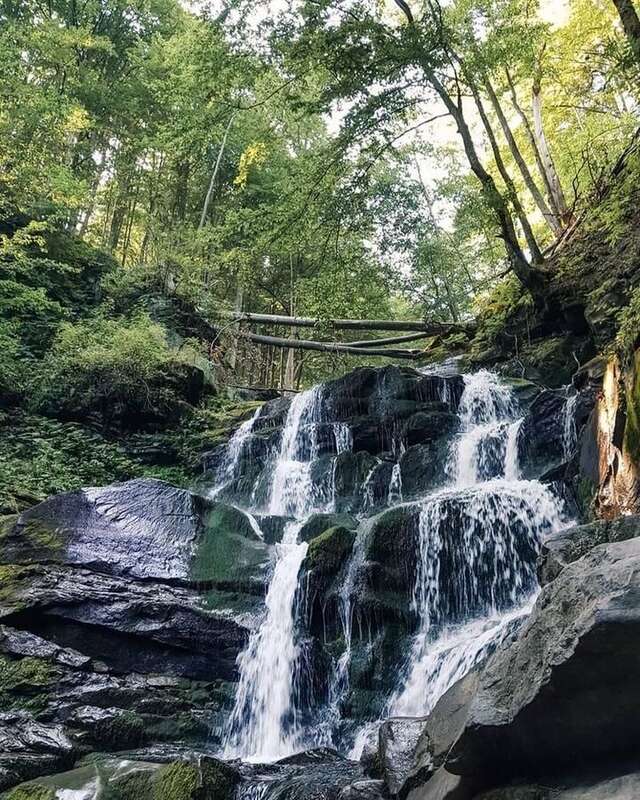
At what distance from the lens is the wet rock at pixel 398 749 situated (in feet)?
12.8

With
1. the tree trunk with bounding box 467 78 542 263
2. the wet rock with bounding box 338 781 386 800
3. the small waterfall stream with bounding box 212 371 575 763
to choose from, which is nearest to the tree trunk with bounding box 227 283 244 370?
the tree trunk with bounding box 467 78 542 263

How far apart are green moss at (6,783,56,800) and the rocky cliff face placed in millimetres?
15

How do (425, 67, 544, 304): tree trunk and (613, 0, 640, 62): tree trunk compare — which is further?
(425, 67, 544, 304): tree trunk

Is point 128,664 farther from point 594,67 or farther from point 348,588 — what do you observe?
point 594,67

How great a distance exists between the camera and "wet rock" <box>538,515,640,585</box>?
16.3 feet

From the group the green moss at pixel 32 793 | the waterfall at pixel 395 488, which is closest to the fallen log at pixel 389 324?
the waterfall at pixel 395 488

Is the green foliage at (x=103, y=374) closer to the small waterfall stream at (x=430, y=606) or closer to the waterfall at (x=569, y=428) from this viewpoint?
the small waterfall stream at (x=430, y=606)

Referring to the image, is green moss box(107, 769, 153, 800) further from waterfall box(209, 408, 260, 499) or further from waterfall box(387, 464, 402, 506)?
waterfall box(209, 408, 260, 499)

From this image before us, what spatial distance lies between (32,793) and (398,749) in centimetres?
243

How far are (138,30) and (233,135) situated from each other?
561 centimetres

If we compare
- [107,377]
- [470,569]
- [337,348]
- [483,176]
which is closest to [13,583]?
[470,569]

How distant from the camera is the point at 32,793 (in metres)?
3.99

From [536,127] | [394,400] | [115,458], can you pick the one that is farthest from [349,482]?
[536,127]

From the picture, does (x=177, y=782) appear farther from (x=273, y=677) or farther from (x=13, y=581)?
(x=13, y=581)
